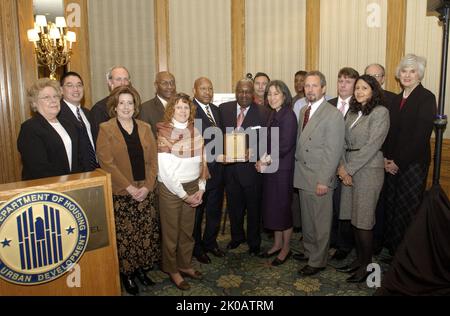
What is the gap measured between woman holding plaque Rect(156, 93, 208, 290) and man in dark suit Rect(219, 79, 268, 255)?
0.58 metres

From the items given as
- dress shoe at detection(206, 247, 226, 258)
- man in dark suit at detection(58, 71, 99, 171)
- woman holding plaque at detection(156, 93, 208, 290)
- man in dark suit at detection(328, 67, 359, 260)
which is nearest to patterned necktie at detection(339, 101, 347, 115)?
man in dark suit at detection(328, 67, 359, 260)

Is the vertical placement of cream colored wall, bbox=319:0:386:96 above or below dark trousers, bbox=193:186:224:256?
above

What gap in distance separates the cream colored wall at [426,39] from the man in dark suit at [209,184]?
2810 mm

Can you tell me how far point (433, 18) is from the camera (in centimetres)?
437

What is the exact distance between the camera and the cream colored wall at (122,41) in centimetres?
521

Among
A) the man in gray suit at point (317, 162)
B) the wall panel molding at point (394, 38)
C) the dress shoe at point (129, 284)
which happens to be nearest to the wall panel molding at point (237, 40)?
the wall panel molding at point (394, 38)

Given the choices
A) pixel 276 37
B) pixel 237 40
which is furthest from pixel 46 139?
pixel 276 37

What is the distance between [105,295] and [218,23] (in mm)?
4454

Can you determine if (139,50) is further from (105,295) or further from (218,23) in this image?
(105,295)

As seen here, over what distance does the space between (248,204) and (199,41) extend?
3.12 meters

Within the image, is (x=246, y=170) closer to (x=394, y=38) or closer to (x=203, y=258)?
(x=203, y=258)

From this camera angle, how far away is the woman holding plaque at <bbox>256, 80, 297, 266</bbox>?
3248mm

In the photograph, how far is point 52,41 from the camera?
15.5 ft

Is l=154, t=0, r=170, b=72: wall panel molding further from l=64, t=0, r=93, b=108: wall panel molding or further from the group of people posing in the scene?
the group of people posing
